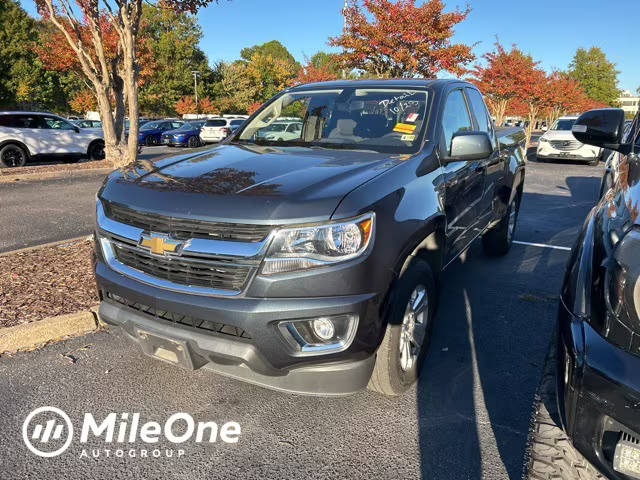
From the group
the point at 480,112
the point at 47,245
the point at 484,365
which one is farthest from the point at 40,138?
the point at 484,365

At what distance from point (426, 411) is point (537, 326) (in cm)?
161

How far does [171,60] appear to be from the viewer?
45.9m

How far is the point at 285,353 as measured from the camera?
2.11 meters

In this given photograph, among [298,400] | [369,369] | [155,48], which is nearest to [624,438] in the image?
[369,369]

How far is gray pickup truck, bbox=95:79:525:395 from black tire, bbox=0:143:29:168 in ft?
42.9

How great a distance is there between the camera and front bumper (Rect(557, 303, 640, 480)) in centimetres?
138

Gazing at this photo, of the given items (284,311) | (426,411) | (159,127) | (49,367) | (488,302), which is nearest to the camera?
(284,311)

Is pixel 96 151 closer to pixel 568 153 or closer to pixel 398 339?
pixel 568 153

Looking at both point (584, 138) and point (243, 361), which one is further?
point (584, 138)

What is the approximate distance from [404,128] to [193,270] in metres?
1.77

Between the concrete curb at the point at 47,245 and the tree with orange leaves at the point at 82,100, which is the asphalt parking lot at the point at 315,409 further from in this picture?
the tree with orange leaves at the point at 82,100

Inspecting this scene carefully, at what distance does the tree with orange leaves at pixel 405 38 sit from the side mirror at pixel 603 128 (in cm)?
1318

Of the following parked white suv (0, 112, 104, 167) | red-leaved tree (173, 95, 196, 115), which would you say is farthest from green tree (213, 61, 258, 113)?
parked white suv (0, 112, 104, 167)

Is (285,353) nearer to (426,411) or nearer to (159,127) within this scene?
(426,411)
